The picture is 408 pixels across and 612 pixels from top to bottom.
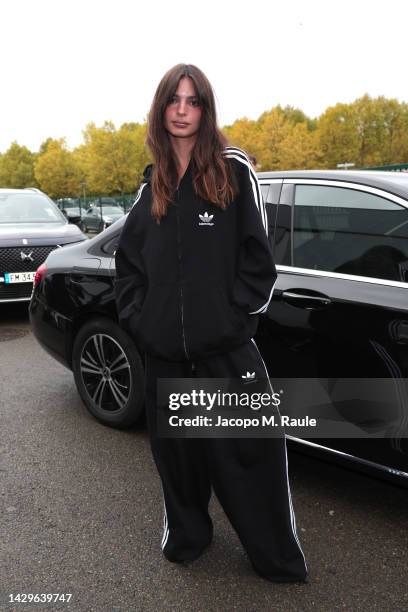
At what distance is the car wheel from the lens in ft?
11.5

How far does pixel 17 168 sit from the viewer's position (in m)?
71.7

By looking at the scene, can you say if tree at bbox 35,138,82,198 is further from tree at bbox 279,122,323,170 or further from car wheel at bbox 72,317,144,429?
car wheel at bbox 72,317,144,429

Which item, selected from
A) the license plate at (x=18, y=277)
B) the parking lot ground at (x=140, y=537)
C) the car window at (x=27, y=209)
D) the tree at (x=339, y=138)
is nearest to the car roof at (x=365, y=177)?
the parking lot ground at (x=140, y=537)

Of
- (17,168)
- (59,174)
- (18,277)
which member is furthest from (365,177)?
(17,168)

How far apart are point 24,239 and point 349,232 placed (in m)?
5.01

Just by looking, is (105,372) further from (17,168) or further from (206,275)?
(17,168)

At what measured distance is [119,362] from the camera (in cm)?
357

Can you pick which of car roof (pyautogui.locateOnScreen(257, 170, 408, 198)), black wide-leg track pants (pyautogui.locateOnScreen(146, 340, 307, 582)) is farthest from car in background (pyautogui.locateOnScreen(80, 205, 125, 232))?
black wide-leg track pants (pyautogui.locateOnScreen(146, 340, 307, 582))

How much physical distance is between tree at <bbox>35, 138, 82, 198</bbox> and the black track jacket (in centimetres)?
5428

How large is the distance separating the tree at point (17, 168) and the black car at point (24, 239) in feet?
216

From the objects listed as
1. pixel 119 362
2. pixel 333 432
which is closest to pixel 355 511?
pixel 333 432

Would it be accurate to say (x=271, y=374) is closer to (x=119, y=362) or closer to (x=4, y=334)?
(x=119, y=362)

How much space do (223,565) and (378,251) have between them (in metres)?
1.49

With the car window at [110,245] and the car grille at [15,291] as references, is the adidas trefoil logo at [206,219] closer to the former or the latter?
the car window at [110,245]
